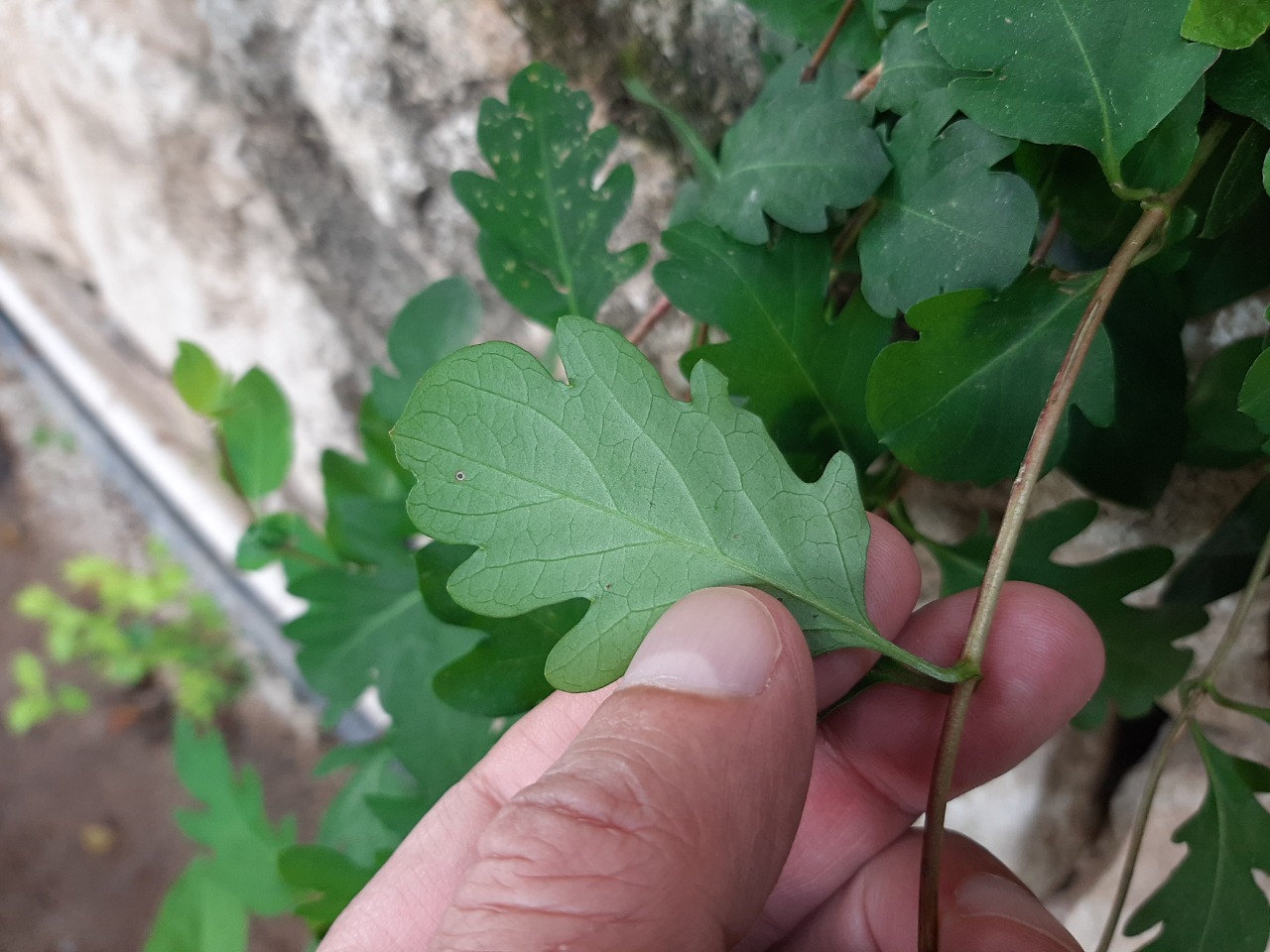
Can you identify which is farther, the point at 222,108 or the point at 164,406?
the point at 164,406

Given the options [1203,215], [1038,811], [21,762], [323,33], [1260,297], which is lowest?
[1038,811]

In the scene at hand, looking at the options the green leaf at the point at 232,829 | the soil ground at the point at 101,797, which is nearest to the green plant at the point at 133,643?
the soil ground at the point at 101,797

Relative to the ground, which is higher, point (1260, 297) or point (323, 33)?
point (323, 33)

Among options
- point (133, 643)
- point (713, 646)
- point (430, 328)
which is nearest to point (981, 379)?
point (713, 646)

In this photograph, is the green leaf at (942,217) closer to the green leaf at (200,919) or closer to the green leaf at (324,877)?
the green leaf at (324,877)

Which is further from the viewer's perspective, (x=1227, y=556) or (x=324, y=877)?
(x=324, y=877)

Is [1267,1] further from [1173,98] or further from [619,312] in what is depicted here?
[619,312]

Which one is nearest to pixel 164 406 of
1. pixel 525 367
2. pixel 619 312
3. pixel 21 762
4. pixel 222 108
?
pixel 21 762

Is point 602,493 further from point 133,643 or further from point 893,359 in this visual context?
point 133,643

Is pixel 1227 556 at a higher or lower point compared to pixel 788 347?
lower
